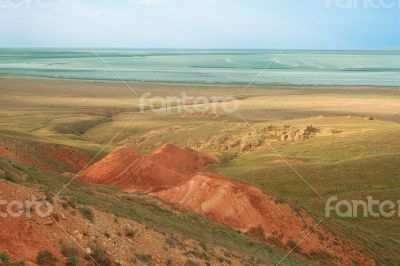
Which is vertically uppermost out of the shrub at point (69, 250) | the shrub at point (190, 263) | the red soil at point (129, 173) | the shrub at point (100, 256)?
the shrub at point (69, 250)

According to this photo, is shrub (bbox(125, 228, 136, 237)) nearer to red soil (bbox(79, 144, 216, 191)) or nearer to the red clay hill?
the red clay hill

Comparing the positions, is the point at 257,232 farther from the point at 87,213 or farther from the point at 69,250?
the point at 69,250

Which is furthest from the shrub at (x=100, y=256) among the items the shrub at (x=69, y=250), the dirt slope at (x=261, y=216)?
the dirt slope at (x=261, y=216)

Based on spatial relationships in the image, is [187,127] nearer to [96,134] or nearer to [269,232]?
[96,134]

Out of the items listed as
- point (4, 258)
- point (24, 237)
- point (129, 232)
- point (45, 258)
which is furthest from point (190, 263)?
point (4, 258)

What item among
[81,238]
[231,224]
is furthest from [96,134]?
[81,238]

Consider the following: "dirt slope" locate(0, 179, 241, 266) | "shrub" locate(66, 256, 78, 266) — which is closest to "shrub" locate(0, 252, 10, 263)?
"dirt slope" locate(0, 179, 241, 266)

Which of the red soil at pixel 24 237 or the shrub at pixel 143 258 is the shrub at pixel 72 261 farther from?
the shrub at pixel 143 258
